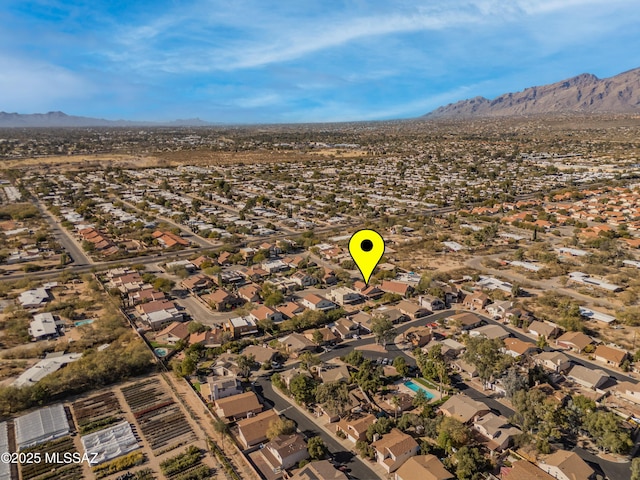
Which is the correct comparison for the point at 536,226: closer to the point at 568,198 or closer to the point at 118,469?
the point at 568,198

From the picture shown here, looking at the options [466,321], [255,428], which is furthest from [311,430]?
[466,321]

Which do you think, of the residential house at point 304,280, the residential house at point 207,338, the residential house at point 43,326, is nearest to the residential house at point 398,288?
the residential house at point 304,280

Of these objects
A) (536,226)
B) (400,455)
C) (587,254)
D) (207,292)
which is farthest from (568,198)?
(400,455)

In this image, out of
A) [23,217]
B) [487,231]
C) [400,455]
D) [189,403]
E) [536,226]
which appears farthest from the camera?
[23,217]

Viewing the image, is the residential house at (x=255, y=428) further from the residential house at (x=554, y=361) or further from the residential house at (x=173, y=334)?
the residential house at (x=554, y=361)

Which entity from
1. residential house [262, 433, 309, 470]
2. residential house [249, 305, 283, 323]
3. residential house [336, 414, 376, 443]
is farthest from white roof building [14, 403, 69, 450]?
residential house [249, 305, 283, 323]

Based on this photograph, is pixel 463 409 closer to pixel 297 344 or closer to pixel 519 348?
pixel 519 348

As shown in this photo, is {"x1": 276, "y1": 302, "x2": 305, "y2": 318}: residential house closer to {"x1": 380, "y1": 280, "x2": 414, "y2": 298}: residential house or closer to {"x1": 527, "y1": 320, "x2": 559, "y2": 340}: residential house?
{"x1": 380, "y1": 280, "x2": 414, "y2": 298}: residential house
